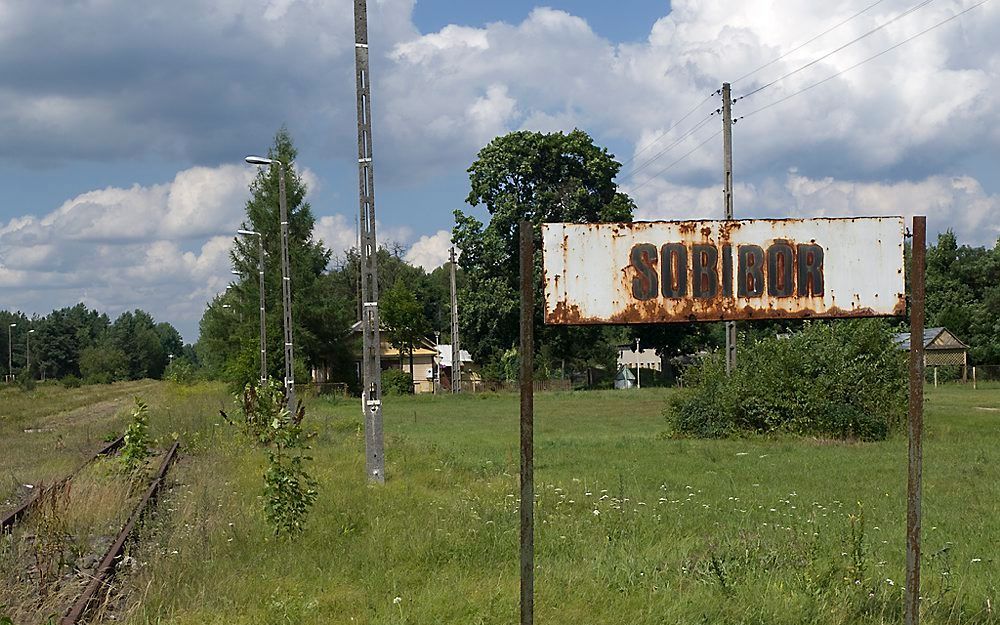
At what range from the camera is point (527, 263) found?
5469mm

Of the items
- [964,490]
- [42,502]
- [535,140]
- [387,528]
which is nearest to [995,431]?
[964,490]

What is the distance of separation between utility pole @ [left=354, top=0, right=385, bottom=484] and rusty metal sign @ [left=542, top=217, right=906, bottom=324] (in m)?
9.63

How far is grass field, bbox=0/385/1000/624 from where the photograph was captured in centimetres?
746

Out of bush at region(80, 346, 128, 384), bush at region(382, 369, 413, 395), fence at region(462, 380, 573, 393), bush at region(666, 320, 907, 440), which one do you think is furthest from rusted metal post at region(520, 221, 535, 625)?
bush at region(80, 346, 128, 384)

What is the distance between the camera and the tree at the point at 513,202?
2341 inches

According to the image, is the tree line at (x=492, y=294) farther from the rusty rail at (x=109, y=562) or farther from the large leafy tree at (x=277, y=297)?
the rusty rail at (x=109, y=562)

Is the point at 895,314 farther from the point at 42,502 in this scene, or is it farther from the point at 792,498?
the point at 42,502

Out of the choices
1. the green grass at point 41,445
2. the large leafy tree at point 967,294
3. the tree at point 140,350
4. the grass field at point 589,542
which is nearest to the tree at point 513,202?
the green grass at point 41,445

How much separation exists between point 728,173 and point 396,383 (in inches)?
1515

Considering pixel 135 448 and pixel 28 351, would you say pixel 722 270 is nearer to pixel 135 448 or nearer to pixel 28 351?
pixel 135 448

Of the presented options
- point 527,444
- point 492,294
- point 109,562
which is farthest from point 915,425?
point 492,294

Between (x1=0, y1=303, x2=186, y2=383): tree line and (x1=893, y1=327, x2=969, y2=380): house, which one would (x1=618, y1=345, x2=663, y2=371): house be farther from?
(x1=0, y1=303, x2=186, y2=383): tree line

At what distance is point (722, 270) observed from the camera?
5809mm

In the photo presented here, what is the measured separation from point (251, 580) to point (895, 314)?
5485 mm
